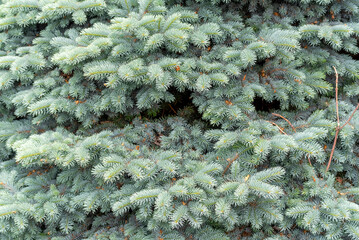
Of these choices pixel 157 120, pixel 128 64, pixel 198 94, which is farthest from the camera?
pixel 157 120

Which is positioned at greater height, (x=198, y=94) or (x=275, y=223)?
(x=198, y=94)

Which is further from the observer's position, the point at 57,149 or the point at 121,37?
the point at 121,37

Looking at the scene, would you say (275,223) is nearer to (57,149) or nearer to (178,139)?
(178,139)

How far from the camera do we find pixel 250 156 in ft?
6.86

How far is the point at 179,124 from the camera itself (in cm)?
243

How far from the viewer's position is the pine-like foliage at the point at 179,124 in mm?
1938

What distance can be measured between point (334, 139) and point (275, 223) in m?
0.89

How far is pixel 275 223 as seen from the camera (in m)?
2.12

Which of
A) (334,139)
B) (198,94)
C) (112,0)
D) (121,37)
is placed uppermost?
(112,0)

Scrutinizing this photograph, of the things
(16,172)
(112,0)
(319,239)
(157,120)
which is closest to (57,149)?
(16,172)

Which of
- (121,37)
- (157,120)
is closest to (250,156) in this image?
(157,120)

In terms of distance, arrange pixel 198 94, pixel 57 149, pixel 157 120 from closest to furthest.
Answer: pixel 57 149, pixel 198 94, pixel 157 120

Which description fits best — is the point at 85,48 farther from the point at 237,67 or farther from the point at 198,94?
the point at 237,67

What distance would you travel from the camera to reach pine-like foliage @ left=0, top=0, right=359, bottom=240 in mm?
1938
